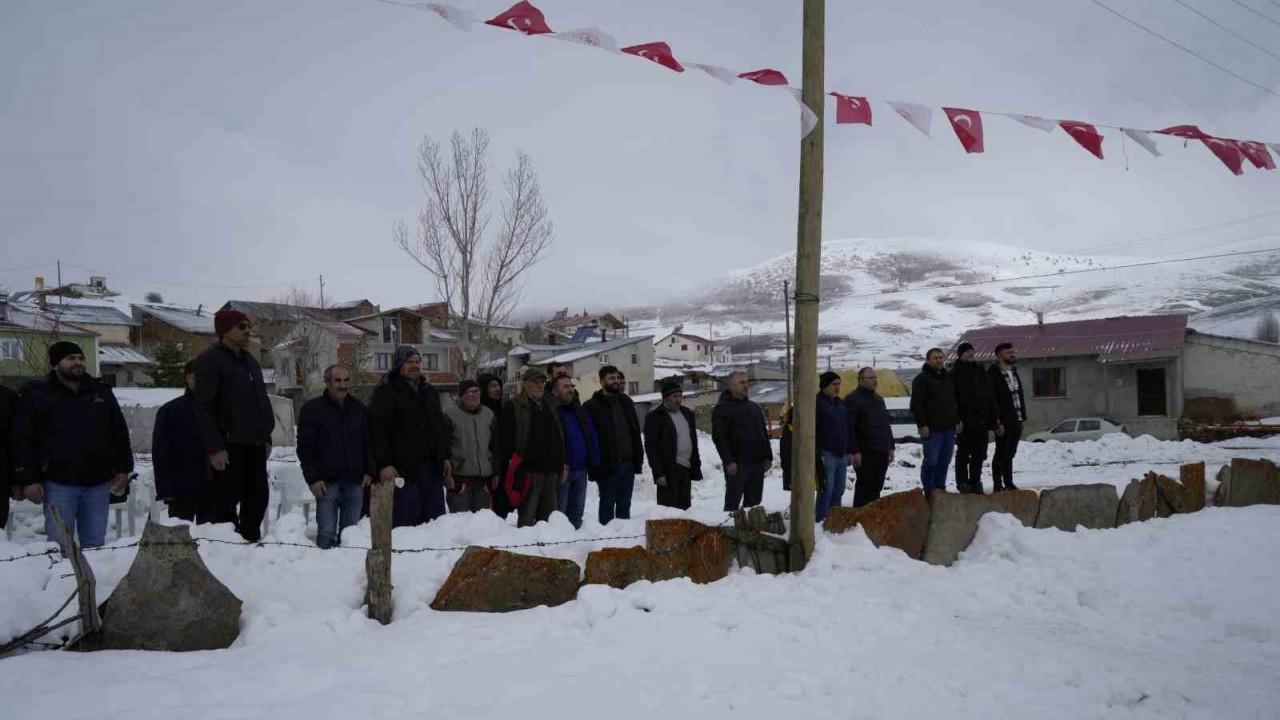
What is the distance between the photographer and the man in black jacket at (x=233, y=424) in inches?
202

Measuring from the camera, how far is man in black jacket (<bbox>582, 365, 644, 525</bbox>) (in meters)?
7.85

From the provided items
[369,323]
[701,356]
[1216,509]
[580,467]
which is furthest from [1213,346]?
[701,356]

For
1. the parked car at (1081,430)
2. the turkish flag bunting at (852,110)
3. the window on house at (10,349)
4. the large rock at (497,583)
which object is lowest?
the parked car at (1081,430)

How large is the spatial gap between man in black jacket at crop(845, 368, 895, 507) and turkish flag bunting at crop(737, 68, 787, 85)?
326 centimetres

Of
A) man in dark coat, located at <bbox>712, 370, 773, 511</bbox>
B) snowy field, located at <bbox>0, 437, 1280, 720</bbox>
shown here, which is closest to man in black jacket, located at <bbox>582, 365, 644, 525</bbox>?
man in dark coat, located at <bbox>712, 370, 773, 511</bbox>

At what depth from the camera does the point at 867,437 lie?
8.38 m

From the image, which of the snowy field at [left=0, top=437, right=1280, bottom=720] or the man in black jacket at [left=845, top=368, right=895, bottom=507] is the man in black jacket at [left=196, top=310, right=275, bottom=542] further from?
the man in black jacket at [left=845, top=368, right=895, bottom=507]

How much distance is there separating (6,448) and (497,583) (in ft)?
12.7

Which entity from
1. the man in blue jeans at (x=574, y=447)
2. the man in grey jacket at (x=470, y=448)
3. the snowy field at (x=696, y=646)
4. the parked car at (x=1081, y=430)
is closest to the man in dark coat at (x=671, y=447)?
the man in blue jeans at (x=574, y=447)

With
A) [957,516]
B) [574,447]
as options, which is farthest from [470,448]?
[957,516]

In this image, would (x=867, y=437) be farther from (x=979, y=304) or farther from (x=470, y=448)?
(x=979, y=304)

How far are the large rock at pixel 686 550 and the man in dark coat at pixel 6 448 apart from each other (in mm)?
4597

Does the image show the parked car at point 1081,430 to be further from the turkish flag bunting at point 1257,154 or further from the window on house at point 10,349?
the window on house at point 10,349

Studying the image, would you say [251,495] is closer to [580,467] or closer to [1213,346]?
[580,467]
